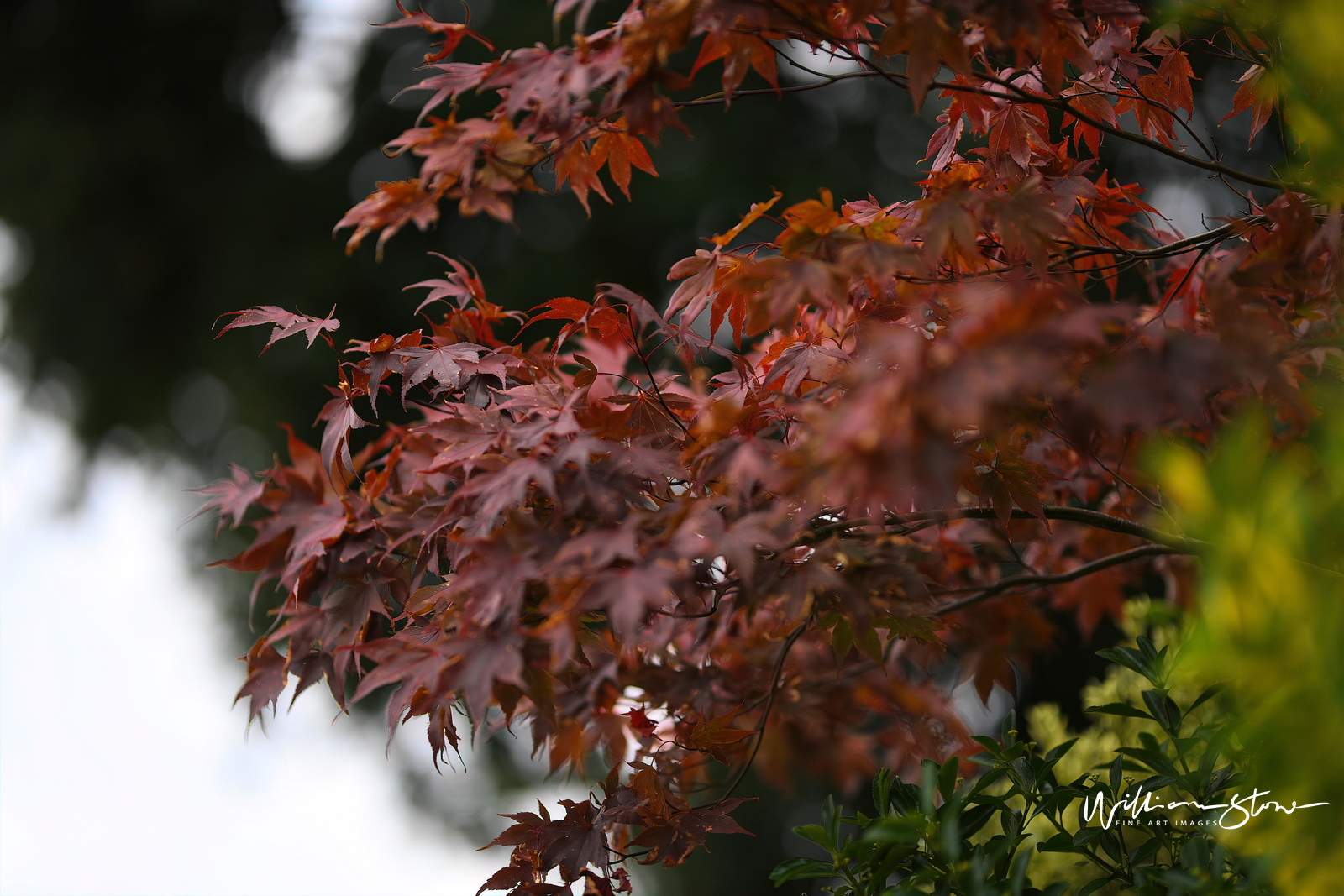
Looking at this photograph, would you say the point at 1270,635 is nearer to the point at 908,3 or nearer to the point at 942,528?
the point at 908,3

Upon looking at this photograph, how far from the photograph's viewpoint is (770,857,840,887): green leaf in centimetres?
99

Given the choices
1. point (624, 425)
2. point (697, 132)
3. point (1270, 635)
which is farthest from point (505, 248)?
point (1270, 635)

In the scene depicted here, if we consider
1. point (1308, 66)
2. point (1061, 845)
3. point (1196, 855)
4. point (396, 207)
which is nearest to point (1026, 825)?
point (1061, 845)

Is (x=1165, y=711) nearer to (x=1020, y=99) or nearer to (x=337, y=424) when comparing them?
(x=1020, y=99)

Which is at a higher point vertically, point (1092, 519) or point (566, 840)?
point (1092, 519)

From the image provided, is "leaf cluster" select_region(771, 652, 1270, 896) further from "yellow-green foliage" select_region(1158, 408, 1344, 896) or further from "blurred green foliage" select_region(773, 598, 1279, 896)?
"yellow-green foliage" select_region(1158, 408, 1344, 896)

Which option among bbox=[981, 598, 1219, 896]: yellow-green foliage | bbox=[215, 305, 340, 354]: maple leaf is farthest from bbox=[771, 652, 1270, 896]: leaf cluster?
bbox=[215, 305, 340, 354]: maple leaf

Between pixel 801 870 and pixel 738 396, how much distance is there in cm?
56

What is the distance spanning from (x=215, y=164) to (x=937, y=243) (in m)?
3.87

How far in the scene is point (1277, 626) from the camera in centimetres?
55

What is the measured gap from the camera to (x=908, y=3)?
34.9 inches
